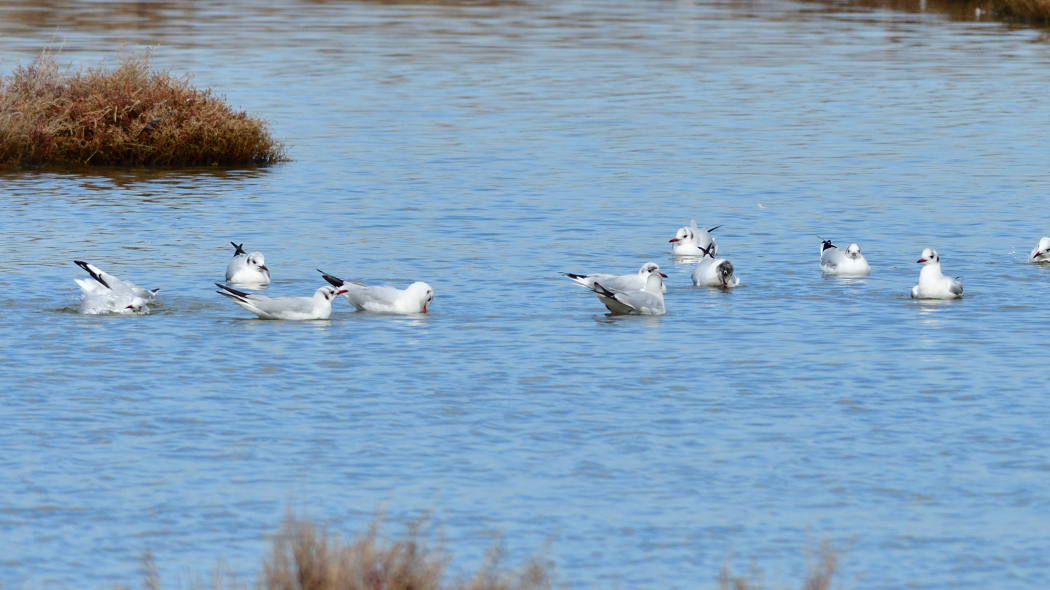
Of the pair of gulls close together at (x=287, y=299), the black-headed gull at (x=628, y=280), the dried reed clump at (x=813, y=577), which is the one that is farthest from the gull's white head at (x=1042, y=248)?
the dried reed clump at (x=813, y=577)

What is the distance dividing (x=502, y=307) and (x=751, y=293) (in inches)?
102

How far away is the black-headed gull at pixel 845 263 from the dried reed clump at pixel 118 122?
39.0 ft

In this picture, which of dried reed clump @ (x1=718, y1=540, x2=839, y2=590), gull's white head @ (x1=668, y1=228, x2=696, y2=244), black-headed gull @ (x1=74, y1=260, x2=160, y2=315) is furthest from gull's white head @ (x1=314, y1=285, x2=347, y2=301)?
dried reed clump @ (x1=718, y1=540, x2=839, y2=590)

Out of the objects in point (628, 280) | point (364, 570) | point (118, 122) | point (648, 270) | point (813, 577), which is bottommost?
point (628, 280)

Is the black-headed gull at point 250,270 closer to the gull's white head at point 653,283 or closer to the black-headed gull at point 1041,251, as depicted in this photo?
the gull's white head at point 653,283

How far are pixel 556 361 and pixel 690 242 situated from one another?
578 cm

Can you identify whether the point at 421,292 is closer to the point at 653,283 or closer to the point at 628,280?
the point at 628,280

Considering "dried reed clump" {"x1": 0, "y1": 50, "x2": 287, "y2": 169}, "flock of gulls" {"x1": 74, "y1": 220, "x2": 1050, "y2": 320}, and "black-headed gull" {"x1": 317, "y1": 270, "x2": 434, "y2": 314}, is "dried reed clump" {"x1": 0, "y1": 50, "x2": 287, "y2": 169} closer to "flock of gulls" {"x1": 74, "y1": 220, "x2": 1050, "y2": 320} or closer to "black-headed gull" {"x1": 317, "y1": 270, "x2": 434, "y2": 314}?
"flock of gulls" {"x1": 74, "y1": 220, "x2": 1050, "y2": 320}

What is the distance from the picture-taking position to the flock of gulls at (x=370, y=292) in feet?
50.0

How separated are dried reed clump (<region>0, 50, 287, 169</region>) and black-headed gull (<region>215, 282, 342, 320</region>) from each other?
11.7 m

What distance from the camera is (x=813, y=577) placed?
303 inches

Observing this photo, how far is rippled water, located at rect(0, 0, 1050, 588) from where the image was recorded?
938cm

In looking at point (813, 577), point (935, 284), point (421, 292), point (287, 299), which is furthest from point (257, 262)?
point (813, 577)

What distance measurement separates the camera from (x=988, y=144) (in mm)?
30203
